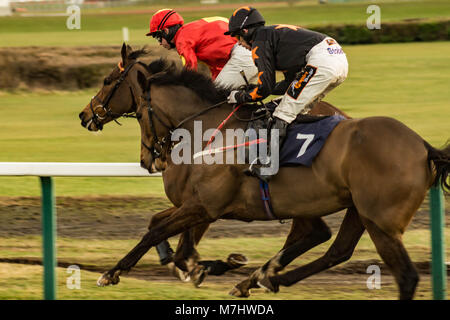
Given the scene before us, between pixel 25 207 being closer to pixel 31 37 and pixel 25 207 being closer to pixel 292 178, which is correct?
A: pixel 292 178

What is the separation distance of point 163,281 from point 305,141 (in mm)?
1539

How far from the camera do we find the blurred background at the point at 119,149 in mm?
5195

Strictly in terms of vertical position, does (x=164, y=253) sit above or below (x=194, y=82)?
below

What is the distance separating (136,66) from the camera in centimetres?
504

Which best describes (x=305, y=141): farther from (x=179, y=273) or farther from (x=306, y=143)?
(x=179, y=273)

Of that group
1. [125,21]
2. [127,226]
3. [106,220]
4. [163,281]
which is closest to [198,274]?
[163,281]

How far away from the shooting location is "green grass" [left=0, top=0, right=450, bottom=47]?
22.1 meters

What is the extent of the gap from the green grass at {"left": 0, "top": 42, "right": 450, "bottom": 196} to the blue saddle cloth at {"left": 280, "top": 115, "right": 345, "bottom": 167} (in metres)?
3.37

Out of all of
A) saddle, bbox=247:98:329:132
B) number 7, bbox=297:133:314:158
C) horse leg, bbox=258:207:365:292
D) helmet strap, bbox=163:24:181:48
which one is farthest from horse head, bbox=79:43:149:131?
horse leg, bbox=258:207:365:292

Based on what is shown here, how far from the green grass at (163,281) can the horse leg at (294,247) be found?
136 mm

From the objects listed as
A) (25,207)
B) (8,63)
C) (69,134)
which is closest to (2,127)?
(69,134)

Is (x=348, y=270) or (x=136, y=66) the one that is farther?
(x=348, y=270)

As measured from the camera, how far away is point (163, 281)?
5.30 metres
